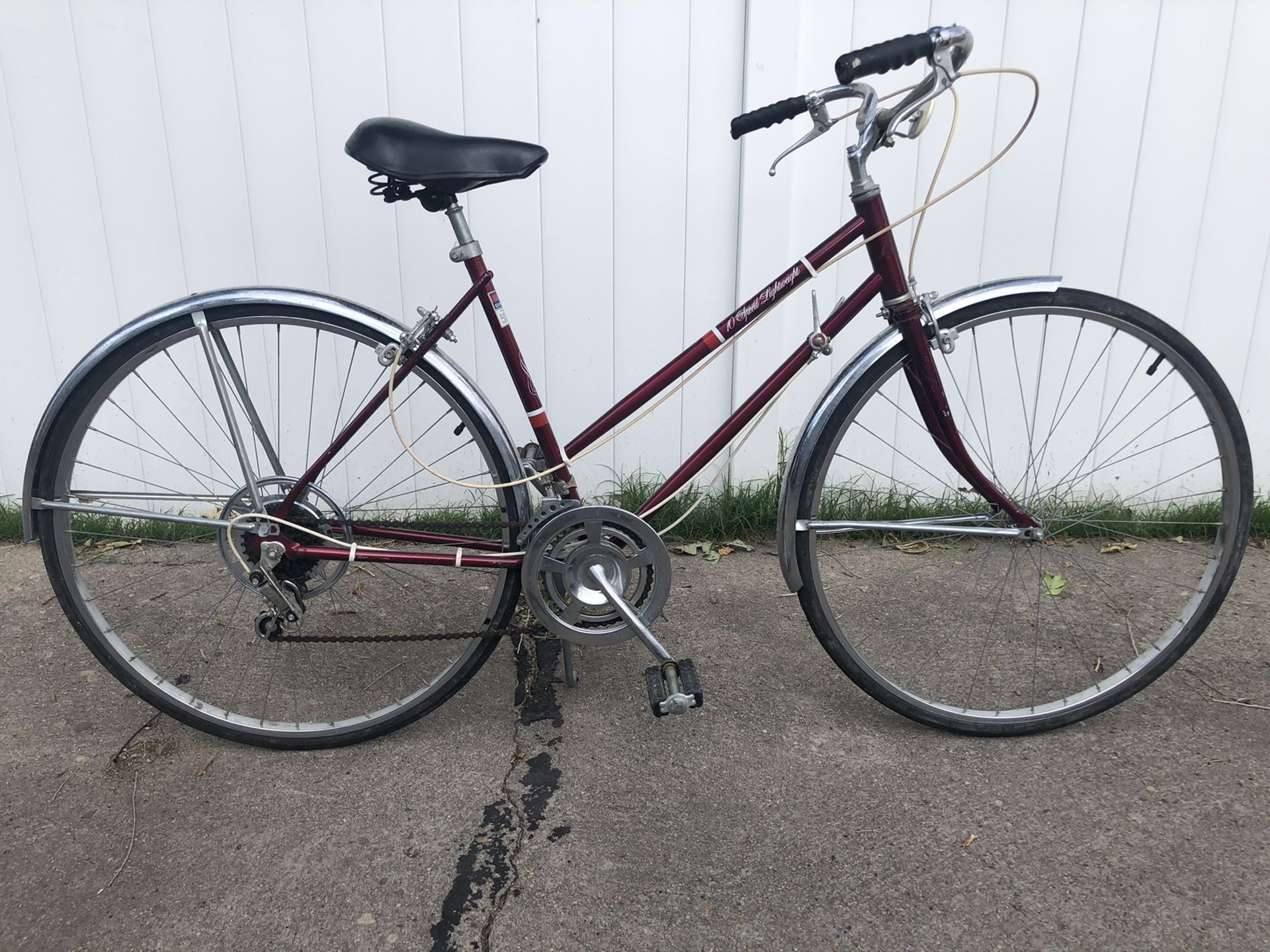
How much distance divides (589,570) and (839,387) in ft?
2.22

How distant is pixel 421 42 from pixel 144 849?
2.26m

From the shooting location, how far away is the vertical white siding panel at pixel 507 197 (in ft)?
8.41

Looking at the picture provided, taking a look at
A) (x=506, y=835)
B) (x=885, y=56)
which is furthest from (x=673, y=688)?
(x=885, y=56)

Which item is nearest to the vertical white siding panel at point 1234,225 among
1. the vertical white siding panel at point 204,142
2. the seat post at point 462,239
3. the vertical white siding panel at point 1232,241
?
the vertical white siding panel at point 1232,241

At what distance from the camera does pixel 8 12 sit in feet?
8.29

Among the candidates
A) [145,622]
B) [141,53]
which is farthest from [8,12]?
[145,622]

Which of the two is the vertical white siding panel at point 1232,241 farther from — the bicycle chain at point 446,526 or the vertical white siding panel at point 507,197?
the bicycle chain at point 446,526

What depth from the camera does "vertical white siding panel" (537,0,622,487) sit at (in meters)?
2.58

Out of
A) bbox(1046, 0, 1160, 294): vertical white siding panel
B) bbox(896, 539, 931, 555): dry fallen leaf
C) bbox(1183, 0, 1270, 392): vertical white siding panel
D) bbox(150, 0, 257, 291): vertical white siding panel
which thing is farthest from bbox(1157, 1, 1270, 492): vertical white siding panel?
bbox(150, 0, 257, 291): vertical white siding panel

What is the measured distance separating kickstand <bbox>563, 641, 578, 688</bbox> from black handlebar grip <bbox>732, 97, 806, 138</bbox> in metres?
1.24

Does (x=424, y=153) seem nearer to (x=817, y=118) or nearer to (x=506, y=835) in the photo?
(x=817, y=118)

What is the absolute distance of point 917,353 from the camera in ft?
5.92

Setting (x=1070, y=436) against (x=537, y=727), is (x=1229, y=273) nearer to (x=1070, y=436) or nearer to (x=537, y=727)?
(x=1070, y=436)

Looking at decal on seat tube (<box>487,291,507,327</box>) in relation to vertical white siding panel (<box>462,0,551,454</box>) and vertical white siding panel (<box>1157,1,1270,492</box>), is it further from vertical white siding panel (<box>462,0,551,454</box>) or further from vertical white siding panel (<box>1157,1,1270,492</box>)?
vertical white siding panel (<box>1157,1,1270,492</box>)
